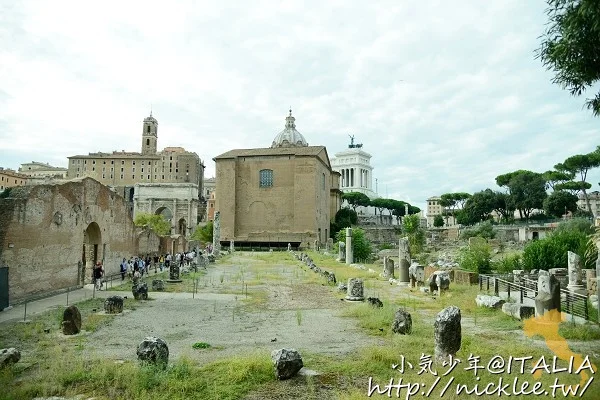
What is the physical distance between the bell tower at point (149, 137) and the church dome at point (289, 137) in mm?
37081

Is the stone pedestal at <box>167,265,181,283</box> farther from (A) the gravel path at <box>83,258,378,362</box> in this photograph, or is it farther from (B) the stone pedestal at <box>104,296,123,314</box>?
(B) the stone pedestal at <box>104,296,123,314</box>

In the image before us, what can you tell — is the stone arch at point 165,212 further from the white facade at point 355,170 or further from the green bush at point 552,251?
the green bush at point 552,251

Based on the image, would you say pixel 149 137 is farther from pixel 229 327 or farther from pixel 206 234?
pixel 229 327

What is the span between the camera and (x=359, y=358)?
23.9 feet

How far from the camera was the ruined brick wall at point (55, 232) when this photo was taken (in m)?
13.0

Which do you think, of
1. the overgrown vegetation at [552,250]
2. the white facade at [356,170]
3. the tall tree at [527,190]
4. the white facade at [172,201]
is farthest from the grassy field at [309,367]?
the white facade at [356,170]

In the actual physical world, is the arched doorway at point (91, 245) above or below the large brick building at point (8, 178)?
below

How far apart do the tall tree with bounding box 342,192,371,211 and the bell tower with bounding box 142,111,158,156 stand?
40717 mm

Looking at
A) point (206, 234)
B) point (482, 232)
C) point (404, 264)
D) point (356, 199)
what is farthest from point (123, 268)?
point (356, 199)

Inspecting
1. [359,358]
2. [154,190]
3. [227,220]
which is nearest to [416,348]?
[359,358]

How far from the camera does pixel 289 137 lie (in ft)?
221

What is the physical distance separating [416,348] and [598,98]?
622 centimetres

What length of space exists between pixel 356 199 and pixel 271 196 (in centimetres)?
3716

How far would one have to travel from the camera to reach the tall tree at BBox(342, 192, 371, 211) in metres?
86.4
